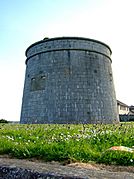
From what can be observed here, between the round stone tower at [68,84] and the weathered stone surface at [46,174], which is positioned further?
the round stone tower at [68,84]

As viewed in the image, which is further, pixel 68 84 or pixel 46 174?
pixel 68 84

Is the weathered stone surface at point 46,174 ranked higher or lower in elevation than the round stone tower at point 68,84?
lower

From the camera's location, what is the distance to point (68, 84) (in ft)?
80.0

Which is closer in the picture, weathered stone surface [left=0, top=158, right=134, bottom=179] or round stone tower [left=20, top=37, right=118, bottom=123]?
weathered stone surface [left=0, top=158, right=134, bottom=179]

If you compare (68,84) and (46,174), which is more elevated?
(68,84)

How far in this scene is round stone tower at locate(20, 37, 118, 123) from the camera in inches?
934

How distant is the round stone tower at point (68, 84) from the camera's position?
77.9ft

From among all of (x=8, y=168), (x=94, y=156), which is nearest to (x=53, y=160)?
(x=94, y=156)

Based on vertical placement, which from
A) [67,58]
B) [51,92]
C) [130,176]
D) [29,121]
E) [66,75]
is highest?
[67,58]

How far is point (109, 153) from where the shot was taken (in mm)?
4703

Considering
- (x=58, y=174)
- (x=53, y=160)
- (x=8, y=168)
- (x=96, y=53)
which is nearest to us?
(x=58, y=174)

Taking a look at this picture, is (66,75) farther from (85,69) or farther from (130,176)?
(130,176)

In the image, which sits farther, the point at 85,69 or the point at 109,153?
the point at 85,69

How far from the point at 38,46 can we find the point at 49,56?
168 centimetres
